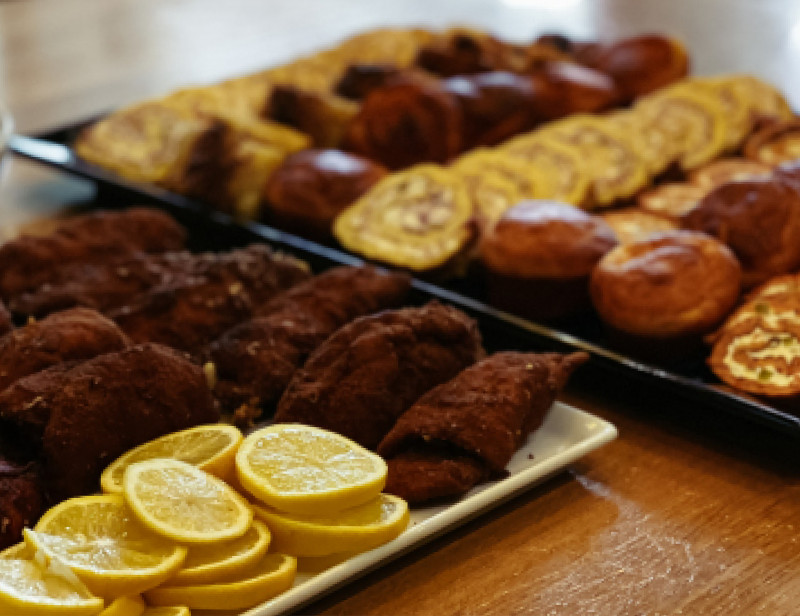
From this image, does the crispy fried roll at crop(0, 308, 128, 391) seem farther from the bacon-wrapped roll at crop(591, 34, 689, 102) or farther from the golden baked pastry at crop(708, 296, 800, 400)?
the bacon-wrapped roll at crop(591, 34, 689, 102)

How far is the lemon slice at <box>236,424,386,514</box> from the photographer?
6.01ft

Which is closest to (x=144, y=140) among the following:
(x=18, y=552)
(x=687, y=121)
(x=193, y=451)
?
(x=687, y=121)

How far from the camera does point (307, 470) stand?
1899mm

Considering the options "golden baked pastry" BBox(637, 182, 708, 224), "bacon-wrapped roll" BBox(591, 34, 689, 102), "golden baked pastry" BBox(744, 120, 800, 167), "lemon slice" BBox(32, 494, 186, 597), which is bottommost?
"lemon slice" BBox(32, 494, 186, 597)

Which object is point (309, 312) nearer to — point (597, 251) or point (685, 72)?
point (597, 251)

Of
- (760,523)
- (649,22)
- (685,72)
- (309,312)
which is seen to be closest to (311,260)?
(309,312)

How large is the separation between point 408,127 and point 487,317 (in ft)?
4.05

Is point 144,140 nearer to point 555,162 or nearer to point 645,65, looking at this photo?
point 555,162

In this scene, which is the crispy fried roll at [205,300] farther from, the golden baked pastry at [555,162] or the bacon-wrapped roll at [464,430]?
the golden baked pastry at [555,162]

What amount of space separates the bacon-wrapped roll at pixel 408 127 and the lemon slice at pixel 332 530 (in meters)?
2.03

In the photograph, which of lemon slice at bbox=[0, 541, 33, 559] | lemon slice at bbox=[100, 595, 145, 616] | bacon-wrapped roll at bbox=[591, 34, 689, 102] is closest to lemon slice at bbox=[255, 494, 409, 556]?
lemon slice at bbox=[100, 595, 145, 616]

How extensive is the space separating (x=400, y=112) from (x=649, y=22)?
299cm

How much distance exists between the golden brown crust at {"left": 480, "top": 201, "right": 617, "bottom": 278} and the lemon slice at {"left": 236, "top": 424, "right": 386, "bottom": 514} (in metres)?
0.93

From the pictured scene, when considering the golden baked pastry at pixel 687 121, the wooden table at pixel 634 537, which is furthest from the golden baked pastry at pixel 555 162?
the wooden table at pixel 634 537
